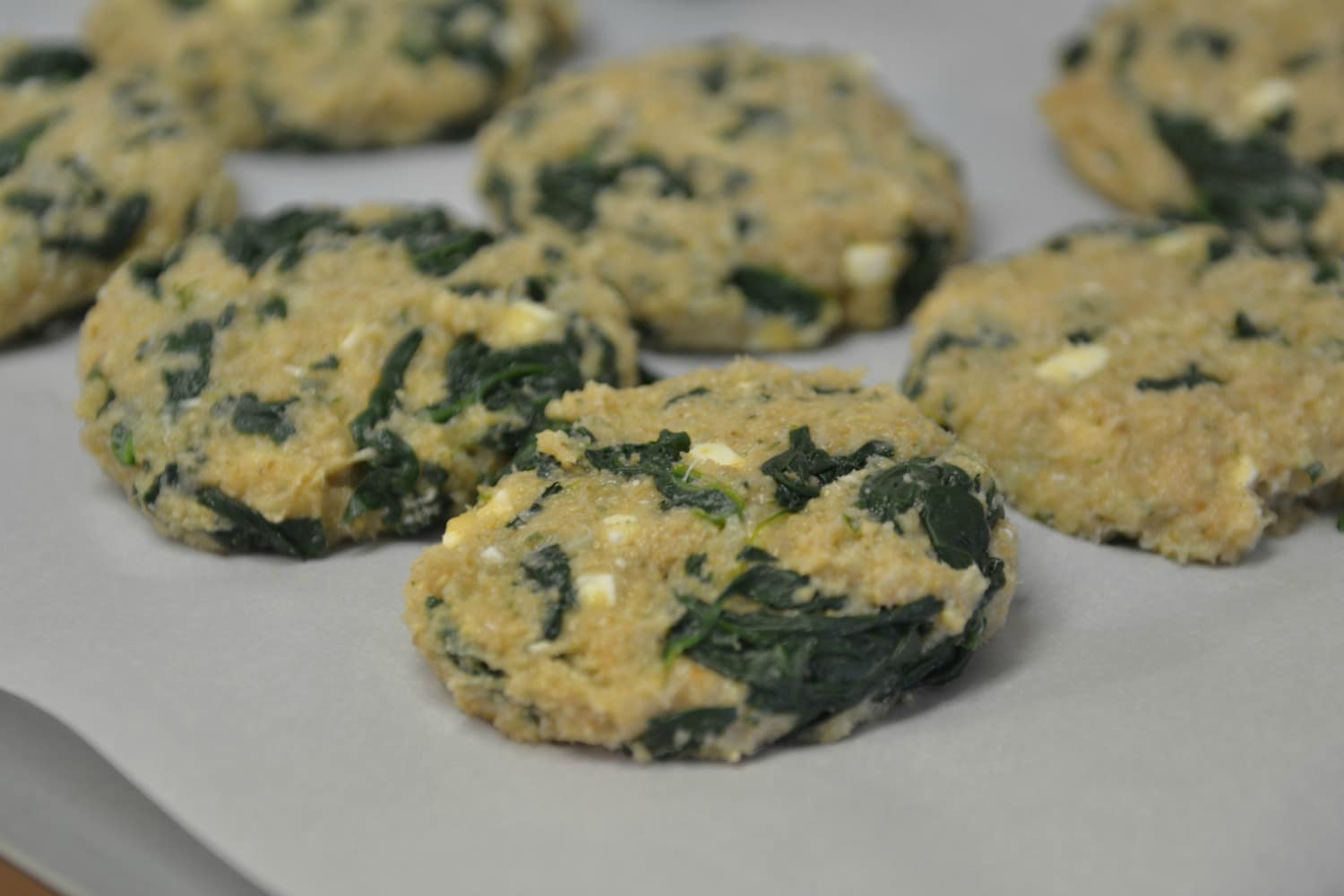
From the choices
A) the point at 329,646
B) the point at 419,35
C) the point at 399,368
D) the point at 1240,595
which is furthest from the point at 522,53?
the point at 1240,595

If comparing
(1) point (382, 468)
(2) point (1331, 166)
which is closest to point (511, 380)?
(1) point (382, 468)

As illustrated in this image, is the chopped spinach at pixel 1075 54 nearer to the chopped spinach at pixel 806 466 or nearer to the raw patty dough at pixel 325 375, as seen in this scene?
the raw patty dough at pixel 325 375

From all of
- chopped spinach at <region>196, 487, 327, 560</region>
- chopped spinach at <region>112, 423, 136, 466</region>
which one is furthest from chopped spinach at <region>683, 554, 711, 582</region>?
chopped spinach at <region>112, 423, 136, 466</region>

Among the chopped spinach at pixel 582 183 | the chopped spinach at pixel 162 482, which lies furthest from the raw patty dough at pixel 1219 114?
the chopped spinach at pixel 162 482

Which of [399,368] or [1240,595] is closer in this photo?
[1240,595]

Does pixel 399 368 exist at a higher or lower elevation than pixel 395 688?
higher

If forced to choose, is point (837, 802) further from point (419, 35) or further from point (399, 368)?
point (419, 35)
